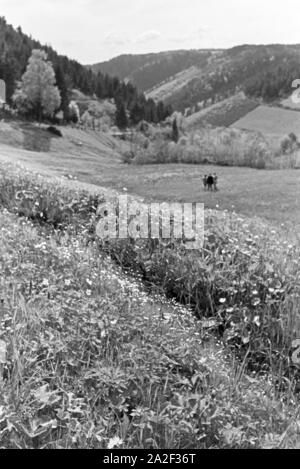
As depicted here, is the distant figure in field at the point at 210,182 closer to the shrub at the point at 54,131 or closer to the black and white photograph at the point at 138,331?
the black and white photograph at the point at 138,331

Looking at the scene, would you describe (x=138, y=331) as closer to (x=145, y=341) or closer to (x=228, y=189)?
(x=145, y=341)

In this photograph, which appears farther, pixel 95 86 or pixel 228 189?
pixel 95 86

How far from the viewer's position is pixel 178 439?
4023mm

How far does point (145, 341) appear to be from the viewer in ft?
17.5

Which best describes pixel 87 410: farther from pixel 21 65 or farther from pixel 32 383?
pixel 21 65

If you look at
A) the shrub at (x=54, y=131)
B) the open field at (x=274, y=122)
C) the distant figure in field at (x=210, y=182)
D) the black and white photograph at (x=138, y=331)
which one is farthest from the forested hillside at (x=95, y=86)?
the black and white photograph at (x=138, y=331)

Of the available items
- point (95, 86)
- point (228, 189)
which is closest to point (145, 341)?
point (228, 189)

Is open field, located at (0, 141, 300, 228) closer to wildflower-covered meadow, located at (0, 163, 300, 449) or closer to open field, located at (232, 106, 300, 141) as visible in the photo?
wildflower-covered meadow, located at (0, 163, 300, 449)

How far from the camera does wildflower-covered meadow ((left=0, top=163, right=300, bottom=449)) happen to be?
4.09 m

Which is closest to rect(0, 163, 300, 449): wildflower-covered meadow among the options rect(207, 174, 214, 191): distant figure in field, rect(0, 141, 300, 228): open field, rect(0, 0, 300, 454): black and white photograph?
rect(0, 0, 300, 454): black and white photograph

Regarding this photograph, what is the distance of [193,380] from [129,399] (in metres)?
0.67

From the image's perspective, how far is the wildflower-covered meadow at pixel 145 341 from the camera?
409 centimetres

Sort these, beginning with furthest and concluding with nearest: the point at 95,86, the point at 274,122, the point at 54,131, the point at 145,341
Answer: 1. the point at 95,86
2. the point at 274,122
3. the point at 54,131
4. the point at 145,341

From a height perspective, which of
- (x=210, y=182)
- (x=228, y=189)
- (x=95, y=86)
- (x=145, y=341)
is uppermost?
(x=95, y=86)
